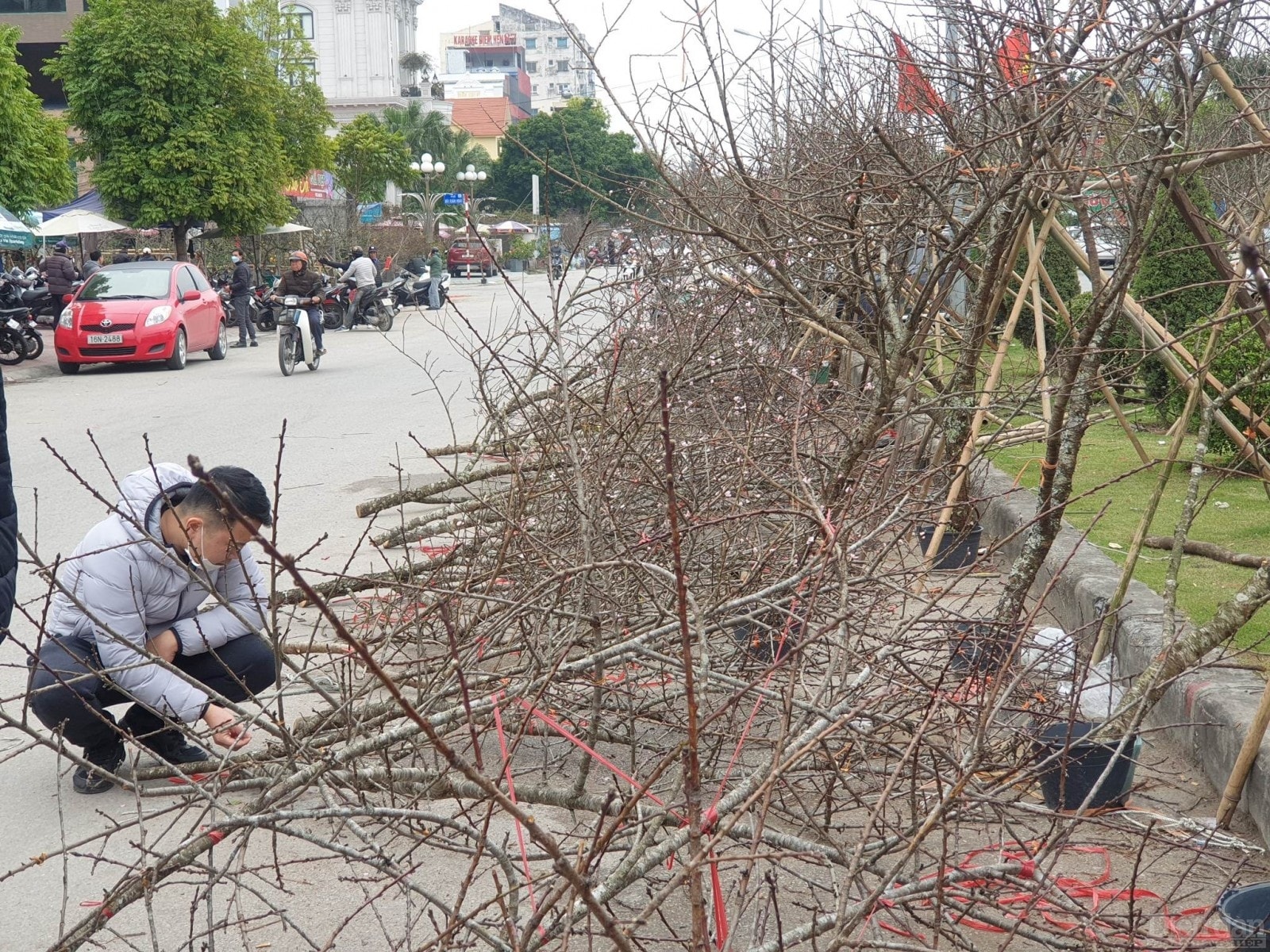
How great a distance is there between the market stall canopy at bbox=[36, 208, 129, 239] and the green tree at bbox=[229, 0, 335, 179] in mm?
4183

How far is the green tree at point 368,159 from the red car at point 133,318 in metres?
27.8

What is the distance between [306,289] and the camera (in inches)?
735

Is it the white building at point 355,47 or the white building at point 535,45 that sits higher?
the white building at point 535,45

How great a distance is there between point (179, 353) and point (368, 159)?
31.0 meters

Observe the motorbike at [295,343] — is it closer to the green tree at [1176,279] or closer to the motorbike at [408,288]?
the motorbike at [408,288]

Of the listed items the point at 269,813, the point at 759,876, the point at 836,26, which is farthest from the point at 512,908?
the point at 836,26

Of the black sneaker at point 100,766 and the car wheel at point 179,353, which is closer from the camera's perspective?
the black sneaker at point 100,766

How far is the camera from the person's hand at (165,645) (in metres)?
4.32

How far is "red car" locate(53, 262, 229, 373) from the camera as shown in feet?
57.4

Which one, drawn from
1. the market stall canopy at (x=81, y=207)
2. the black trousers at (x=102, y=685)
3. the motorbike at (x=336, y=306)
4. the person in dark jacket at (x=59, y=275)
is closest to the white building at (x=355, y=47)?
the market stall canopy at (x=81, y=207)

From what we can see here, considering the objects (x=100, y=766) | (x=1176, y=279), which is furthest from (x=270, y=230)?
(x=100, y=766)

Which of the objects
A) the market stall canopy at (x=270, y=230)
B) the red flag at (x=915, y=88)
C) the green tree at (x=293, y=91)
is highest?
the green tree at (x=293, y=91)

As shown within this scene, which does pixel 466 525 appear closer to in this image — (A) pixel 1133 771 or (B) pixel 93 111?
(A) pixel 1133 771

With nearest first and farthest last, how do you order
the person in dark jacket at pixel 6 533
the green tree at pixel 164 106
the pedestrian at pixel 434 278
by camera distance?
the person in dark jacket at pixel 6 533 < the green tree at pixel 164 106 < the pedestrian at pixel 434 278
